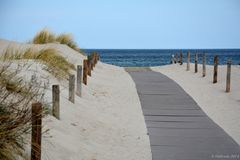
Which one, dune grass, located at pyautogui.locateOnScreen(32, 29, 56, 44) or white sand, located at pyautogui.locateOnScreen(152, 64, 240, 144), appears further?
dune grass, located at pyautogui.locateOnScreen(32, 29, 56, 44)

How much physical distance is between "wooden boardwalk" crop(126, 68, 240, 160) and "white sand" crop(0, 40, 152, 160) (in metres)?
0.27

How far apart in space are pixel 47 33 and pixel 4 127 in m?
25.9

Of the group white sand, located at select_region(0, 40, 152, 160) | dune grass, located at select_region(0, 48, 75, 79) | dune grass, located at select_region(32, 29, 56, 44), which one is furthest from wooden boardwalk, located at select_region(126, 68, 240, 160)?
dune grass, located at select_region(32, 29, 56, 44)

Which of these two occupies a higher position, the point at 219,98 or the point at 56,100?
the point at 56,100

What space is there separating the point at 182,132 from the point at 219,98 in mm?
6915

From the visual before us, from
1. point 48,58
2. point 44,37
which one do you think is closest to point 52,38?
point 44,37

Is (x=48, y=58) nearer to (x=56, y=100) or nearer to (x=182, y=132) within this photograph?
(x=56, y=100)

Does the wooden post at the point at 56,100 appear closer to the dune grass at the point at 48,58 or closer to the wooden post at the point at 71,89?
the wooden post at the point at 71,89

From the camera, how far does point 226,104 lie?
608 inches

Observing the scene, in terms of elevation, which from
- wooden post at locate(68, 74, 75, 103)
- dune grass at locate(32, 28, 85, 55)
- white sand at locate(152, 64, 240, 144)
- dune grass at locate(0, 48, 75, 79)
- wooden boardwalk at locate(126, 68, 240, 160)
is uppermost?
dune grass at locate(32, 28, 85, 55)

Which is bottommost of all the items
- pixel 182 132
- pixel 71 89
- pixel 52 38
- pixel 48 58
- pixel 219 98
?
pixel 219 98

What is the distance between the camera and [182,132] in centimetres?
1045

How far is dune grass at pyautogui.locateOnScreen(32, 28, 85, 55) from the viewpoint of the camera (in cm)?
3070

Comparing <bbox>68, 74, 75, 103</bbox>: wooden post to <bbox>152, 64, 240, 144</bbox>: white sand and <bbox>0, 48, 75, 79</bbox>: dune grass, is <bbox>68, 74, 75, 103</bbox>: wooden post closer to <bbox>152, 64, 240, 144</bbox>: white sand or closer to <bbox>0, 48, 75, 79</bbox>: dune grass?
<bbox>0, 48, 75, 79</bbox>: dune grass
